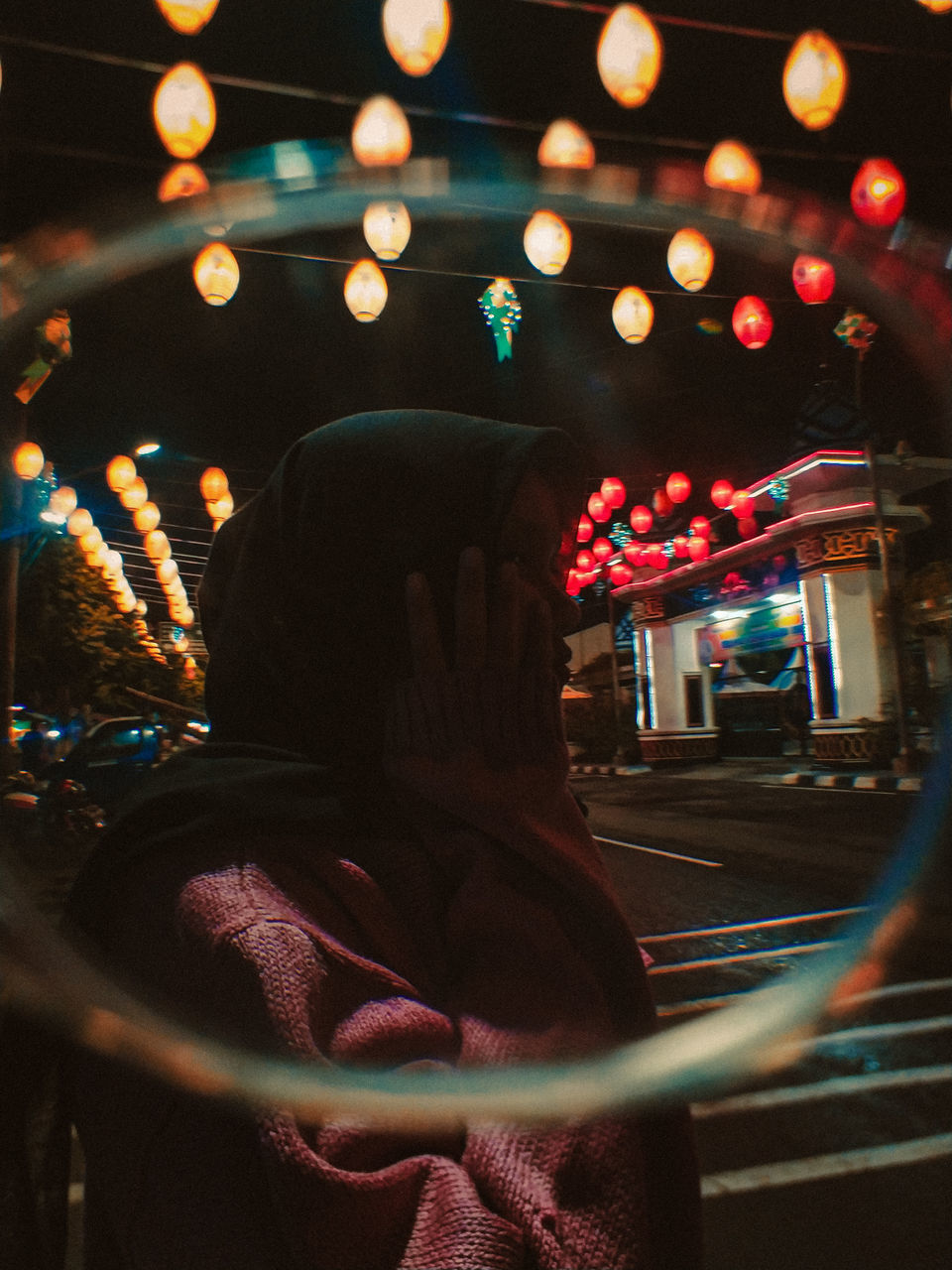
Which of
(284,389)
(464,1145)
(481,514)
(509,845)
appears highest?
(284,389)

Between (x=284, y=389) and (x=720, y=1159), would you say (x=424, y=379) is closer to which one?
(x=284, y=389)

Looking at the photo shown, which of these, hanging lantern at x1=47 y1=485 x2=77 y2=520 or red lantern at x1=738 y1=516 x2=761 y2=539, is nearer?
hanging lantern at x1=47 y1=485 x2=77 y2=520

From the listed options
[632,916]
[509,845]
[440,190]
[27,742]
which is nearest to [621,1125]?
[509,845]

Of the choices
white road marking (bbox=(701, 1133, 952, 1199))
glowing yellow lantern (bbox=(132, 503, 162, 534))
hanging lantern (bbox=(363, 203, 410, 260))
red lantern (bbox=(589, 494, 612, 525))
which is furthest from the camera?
red lantern (bbox=(589, 494, 612, 525))

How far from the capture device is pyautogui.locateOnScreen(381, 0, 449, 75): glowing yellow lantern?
141 inches

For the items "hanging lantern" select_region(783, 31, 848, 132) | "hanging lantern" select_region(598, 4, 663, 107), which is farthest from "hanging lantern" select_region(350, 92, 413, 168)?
"hanging lantern" select_region(783, 31, 848, 132)

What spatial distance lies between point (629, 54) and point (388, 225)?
335 cm

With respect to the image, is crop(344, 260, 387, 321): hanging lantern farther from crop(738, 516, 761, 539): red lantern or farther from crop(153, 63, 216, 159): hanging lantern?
crop(738, 516, 761, 539): red lantern

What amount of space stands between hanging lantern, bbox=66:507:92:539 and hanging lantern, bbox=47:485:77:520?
0.03 meters

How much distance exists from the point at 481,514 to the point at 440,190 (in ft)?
0.95

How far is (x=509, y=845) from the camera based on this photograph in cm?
69

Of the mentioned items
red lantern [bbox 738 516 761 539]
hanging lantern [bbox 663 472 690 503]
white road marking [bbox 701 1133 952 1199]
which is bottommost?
white road marking [bbox 701 1133 952 1199]

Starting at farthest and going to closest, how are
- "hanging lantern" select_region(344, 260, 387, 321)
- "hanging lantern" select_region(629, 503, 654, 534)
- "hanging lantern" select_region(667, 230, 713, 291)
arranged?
"hanging lantern" select_region(629, 503, 654, 534)
"hanging lantern" select_region(344, 260, 387, 321)
"hanging lantern" select_region(667, 230, 713, 291)

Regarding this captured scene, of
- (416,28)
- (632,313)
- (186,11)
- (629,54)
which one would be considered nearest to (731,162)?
(629,54)
